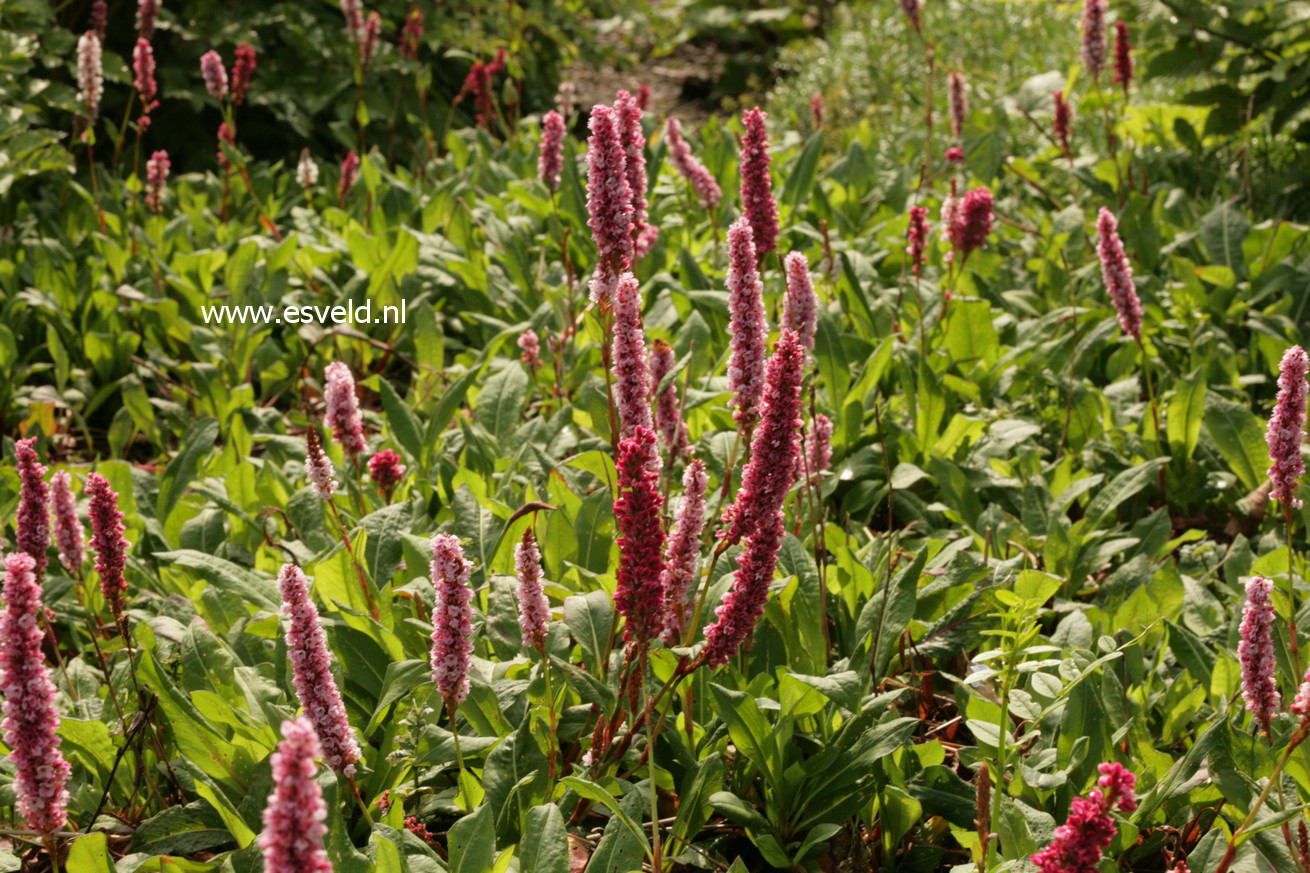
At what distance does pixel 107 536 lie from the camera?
2.36 meters

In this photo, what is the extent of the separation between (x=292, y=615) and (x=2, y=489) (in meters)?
2.27

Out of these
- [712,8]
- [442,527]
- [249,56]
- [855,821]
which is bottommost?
[855,821]

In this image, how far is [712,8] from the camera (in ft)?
38.0

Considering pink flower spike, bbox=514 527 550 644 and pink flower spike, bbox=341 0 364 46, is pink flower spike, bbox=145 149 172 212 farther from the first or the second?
pink flower spike, bbox=514 527 550 644

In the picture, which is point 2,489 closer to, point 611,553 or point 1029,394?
point 611,553

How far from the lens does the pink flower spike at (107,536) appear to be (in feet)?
7.57

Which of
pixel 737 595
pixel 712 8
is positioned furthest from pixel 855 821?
pixel 712 8

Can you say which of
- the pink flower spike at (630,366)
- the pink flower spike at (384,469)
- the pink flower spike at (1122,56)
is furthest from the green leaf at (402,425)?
the pink flower spike at (1122,56)

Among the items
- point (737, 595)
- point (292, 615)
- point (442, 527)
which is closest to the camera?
point (292, 615)

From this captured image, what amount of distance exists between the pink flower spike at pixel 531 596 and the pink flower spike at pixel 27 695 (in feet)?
2.26

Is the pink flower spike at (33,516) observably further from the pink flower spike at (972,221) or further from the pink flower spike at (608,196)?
the pink flower spike at (972,221)

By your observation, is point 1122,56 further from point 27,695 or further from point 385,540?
point 27,695

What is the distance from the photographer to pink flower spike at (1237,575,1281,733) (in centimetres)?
199

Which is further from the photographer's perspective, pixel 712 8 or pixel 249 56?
pixel 712 8
